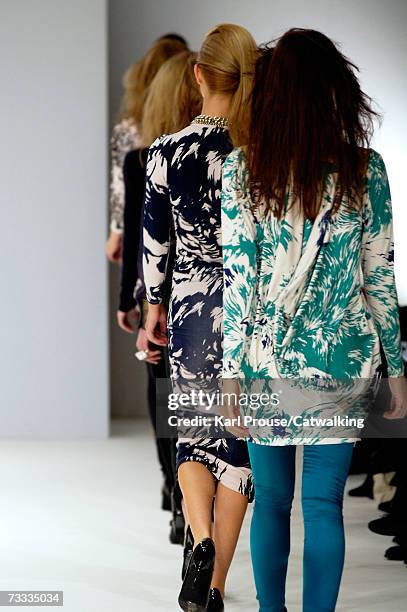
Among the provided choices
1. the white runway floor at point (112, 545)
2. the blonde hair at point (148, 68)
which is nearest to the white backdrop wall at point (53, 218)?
the white runway floor at point (112, 545)

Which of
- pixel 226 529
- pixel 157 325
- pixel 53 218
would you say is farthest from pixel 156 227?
pixel 53 218

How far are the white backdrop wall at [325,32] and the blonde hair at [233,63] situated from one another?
1403 millimetres

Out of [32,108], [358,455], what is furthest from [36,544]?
[32,108]

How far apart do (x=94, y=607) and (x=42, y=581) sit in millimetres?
278

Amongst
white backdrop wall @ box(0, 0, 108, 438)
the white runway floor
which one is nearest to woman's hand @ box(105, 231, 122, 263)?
white backdrop wall @ box(0, 0, 108, 438)

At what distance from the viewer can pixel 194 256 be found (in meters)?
2.52

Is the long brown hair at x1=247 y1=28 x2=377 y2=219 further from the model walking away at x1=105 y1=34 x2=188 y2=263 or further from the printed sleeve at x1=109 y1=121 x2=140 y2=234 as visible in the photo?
the printed sleeve at x1=109 y1=121 x2=140 y2=234

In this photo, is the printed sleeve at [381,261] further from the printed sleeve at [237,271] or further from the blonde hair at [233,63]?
the blonde hair at [233,63]

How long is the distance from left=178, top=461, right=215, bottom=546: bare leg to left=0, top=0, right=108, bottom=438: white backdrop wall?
2.74 metres

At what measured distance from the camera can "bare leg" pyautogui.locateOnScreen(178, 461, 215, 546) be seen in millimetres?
2486

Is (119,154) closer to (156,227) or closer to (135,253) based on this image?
(135,253)

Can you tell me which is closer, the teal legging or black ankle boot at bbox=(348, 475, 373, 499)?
the teal legging

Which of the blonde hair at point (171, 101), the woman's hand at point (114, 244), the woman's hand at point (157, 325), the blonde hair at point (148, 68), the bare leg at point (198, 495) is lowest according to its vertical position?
the bare leg at point (198, 495)

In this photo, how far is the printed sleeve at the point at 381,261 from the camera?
6.94 ft
